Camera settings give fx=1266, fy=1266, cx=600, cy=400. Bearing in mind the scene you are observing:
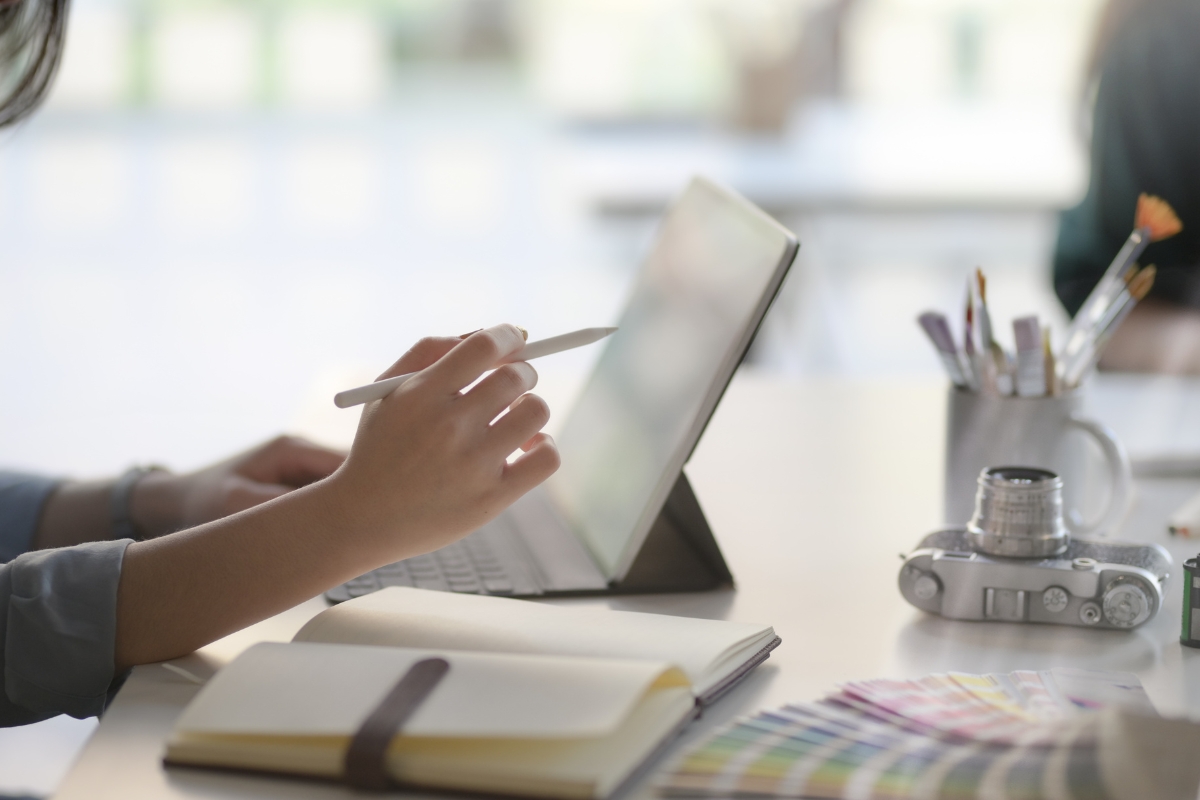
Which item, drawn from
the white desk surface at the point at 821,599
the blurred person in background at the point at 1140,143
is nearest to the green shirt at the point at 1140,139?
the blurred person in background at the point at 1140,143

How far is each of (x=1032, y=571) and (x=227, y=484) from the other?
1.73ft

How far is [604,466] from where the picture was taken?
859 millimetres

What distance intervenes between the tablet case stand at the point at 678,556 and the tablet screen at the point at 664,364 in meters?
0.01

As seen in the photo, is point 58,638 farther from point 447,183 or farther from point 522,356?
point 447,183

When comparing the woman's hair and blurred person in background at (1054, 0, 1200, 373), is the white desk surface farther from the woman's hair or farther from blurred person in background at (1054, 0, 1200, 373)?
the woman's hair

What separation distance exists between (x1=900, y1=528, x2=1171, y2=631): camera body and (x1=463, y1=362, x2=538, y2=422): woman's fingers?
0.80 ft

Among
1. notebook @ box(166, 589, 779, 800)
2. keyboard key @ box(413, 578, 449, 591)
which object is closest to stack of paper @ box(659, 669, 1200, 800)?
notebook @ box(166, 589, 779, 800)

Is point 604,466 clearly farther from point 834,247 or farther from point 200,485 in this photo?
point 834,247

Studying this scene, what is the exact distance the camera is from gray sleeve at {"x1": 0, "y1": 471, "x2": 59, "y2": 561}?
2.89ft

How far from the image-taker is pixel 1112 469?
2.63 feet

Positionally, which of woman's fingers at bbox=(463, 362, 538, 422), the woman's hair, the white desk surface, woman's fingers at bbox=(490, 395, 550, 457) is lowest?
the white desk surface

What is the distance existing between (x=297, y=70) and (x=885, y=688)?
7.85 meters

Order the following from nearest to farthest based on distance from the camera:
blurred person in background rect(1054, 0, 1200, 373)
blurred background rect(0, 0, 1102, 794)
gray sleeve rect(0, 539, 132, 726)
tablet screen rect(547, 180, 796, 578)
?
gray sleeve rect(0, 539, 132, 726)
tablet screen rect(547, 180, 796, 578)
blurred person in background rect(1054, 0, 1200, 373)
blurred background rect(0, 0, 1102, 794)

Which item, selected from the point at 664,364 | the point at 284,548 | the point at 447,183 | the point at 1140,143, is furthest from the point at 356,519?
the point at 447,183
